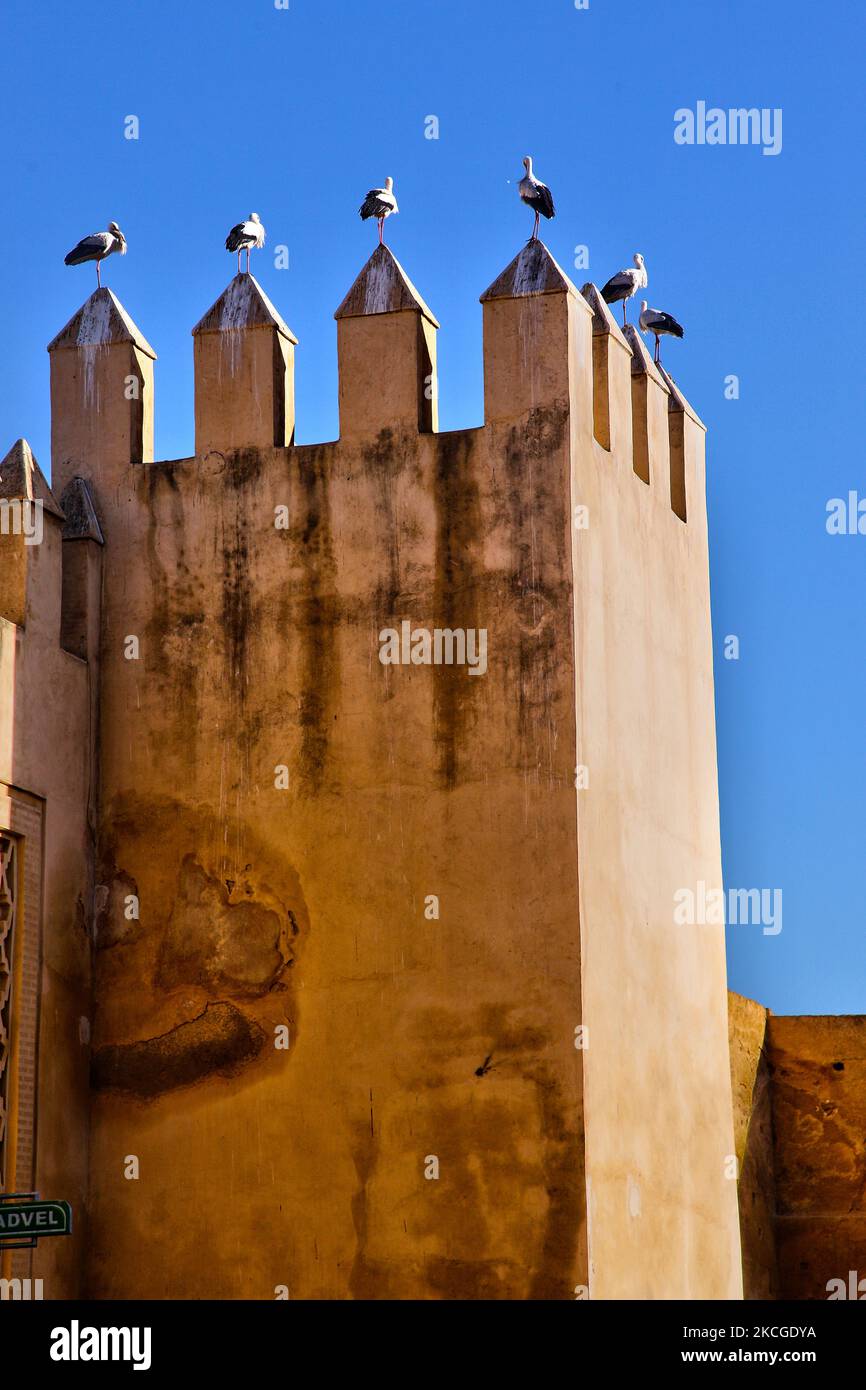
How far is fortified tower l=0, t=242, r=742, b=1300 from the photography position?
11461 mm

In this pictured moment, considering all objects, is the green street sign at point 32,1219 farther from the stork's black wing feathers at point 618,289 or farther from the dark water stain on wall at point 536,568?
the stork's black wing feathers at point 618,289

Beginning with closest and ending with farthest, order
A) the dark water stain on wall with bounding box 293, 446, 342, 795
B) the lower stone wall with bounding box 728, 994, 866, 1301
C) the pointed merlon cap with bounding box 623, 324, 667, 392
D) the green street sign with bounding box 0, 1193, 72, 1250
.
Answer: the green street sign with bounding box 0, 1193, 72, 1250 → the dark water stain on wall with bounding box 293, 446, 342, 795 → the pointed merlon cap with bounding box 623, 324, 667, 392 → the lower stone wall with bounding box 728, 994, 866, 1301

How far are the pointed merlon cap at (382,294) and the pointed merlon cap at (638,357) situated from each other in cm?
159

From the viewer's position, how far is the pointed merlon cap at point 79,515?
12.5m

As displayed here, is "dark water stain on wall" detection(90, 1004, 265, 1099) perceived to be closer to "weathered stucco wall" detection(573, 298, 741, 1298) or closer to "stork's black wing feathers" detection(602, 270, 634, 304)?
"weathered stucco wall" detection(573, 298, 741, 1298)

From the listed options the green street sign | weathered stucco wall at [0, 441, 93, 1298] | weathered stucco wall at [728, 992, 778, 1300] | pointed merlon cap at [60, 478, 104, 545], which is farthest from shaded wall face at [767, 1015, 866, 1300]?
the green street sign

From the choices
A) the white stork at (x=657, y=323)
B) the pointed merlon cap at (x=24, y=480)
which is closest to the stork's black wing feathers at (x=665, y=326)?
the white stork at (x=657, y=323)

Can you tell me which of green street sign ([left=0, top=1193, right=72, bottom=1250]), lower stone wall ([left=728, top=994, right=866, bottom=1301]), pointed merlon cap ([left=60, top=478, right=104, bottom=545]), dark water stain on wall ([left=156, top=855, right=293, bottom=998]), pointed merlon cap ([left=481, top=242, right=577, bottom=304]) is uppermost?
pointed merlon cap ([left=481, top=242, right=577, bottom=304])

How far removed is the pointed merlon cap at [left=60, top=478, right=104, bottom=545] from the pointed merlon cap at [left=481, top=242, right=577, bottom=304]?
94.5 inches

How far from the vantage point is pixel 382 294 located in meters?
12.4

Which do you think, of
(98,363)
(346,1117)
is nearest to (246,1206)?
(346,1117)

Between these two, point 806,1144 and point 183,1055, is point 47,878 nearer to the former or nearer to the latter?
point 183,1055

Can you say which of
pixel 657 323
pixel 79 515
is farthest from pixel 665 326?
pixel 79 515

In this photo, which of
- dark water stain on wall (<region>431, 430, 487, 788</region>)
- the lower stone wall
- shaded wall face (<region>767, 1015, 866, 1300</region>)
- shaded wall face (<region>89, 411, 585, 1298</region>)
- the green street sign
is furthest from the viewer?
shaded wall face (<region>767, 1015, 866, 1300</region>)
